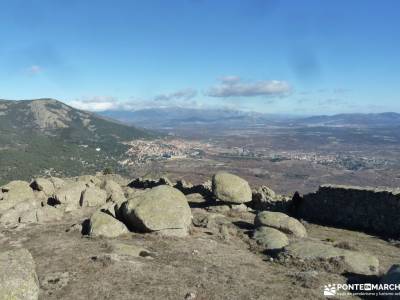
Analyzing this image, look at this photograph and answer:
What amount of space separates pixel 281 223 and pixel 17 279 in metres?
16.1

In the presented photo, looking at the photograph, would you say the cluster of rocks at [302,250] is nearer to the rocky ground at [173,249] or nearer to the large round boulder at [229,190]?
the rocky ground at [173,249]

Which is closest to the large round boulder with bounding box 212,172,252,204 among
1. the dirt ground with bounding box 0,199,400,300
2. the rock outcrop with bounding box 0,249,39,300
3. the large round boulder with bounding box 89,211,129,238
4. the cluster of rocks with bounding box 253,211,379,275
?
the dirt ground with bounding box 0,199,400,300

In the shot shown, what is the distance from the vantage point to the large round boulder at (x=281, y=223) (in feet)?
82.5

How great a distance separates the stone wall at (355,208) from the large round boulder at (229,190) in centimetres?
417

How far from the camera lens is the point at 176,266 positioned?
1875 cm

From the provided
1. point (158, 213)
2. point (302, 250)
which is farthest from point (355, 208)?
point (158, 213)

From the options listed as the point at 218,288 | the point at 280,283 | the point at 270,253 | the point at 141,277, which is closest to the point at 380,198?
the point at 270,253

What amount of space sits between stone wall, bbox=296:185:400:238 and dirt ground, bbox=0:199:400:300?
1296 millimetres

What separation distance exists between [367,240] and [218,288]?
13038 mm

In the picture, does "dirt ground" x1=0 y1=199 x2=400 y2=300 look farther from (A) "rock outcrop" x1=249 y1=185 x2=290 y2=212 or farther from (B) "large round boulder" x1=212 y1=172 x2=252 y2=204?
(A) "rock outcrop" x1=249 y1=185 x2=290 y2=212

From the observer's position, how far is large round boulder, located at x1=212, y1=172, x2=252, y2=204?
3222 cm

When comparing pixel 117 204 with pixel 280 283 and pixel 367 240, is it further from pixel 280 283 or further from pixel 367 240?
pixel 367 240

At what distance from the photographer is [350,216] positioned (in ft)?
92.7

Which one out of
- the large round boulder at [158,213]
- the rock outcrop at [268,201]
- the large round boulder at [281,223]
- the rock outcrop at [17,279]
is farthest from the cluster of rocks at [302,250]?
the rock outcrop at [17,279]
